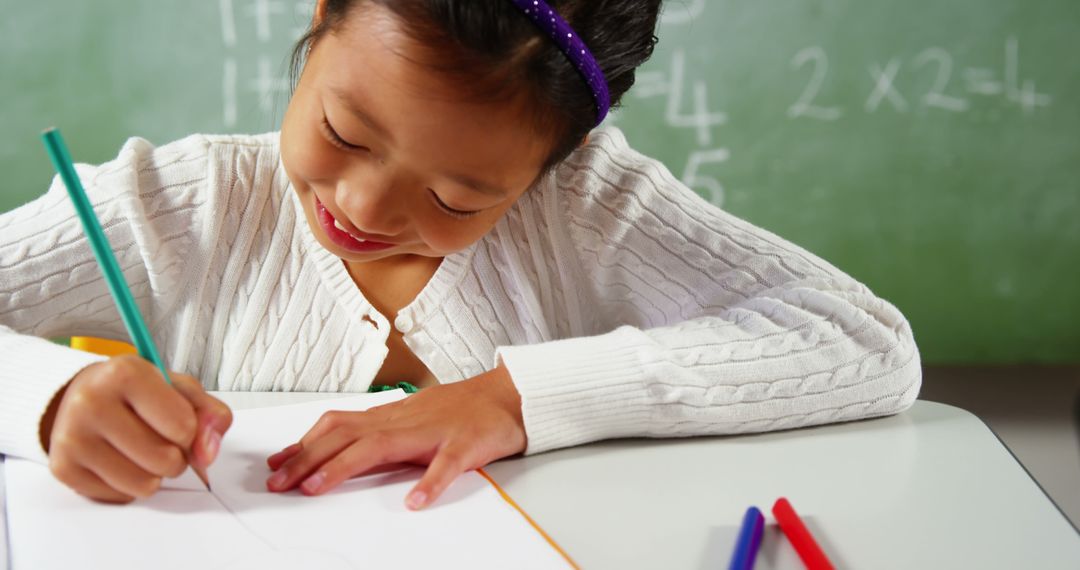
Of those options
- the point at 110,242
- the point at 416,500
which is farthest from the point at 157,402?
the point at 110,242

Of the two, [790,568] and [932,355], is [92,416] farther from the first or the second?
[932,355]

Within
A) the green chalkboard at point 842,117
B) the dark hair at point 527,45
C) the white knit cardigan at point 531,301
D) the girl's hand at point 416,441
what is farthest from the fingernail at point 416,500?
the green chalkboard at point 842,117

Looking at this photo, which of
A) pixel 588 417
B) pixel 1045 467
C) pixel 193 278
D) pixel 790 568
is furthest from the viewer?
pixel 1045 467

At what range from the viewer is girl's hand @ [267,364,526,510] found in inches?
18.8

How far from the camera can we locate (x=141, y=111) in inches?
65.4

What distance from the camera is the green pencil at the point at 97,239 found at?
38 centimetres

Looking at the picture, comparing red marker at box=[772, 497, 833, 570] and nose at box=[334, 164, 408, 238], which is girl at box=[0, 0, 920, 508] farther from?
red marker at box=[772, 497, 833, 570]

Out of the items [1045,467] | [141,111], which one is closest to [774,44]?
[1045,467]

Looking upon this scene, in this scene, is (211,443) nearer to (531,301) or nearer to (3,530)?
(3,530)

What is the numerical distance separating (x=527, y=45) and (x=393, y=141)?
0.09 meters

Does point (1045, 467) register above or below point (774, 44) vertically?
below

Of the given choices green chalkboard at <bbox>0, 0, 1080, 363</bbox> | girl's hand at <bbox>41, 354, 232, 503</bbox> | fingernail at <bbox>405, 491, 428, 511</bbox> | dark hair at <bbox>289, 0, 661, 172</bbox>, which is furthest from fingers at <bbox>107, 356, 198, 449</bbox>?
green chalkboard at <bbox>0, 0, 1080, 363</bbox>

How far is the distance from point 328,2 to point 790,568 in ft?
1.36

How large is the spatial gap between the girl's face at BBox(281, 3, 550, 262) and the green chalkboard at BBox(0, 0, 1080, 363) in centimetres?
119
